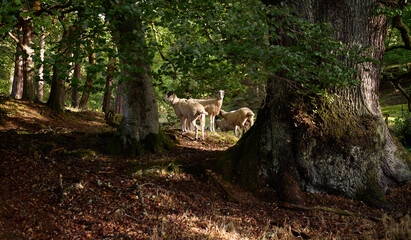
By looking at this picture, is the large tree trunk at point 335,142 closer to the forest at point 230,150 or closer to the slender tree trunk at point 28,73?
the forest at point 230,150

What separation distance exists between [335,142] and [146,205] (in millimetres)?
4410

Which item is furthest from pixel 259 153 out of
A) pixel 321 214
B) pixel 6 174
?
pixel 6 174

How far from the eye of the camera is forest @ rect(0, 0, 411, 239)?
382 cm

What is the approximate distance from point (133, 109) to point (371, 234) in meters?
6.31

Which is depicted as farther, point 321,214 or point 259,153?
point 259,153

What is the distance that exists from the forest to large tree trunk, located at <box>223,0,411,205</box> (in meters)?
0.03

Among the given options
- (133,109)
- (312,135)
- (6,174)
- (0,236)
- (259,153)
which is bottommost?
(0,236)

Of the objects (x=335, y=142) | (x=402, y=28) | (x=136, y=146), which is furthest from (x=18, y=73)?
(x=402, y=28)

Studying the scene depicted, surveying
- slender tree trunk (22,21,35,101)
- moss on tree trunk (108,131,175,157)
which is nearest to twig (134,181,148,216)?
moss on tree trunk (108,131,175,157)

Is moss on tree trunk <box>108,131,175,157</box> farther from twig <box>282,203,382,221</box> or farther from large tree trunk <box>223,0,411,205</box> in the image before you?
twig <box>282,203,382,221</box>

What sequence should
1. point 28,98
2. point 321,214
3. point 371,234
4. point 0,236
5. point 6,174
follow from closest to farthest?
point 0,236, point 371,234, point 6,174, point 321,214, point 28,98

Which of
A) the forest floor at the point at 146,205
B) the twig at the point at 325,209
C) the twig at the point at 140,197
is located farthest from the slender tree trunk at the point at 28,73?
the twig at the point at 325,209

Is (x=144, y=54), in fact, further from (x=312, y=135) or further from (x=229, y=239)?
(x=312, y=135)

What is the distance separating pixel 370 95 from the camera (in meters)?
6.19
